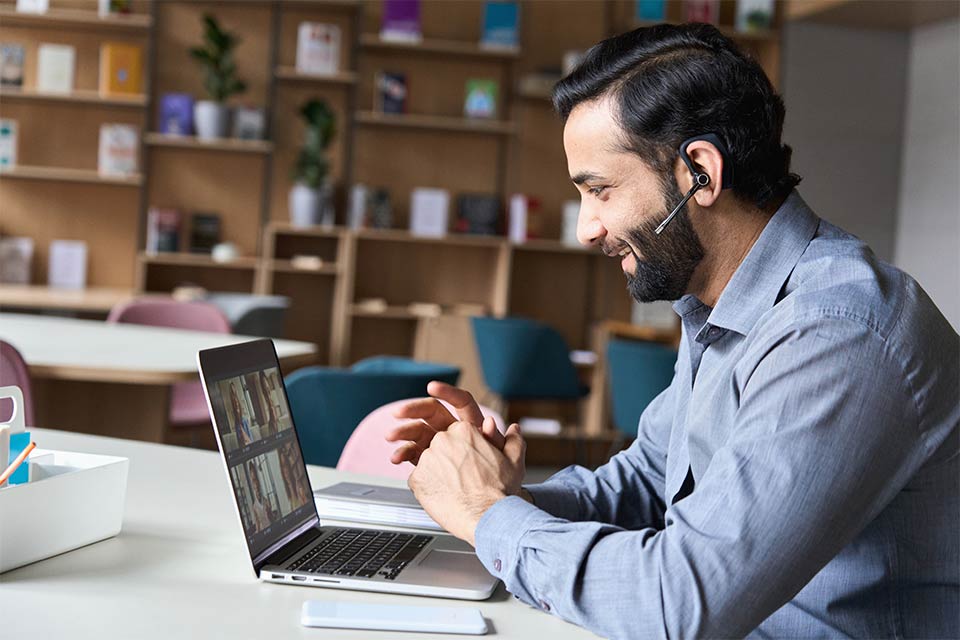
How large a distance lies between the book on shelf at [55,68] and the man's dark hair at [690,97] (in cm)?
543

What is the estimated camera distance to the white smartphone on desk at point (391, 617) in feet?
3.90

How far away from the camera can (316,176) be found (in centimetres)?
620

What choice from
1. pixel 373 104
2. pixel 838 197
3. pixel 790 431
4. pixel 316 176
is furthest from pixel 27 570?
pixel 838 197

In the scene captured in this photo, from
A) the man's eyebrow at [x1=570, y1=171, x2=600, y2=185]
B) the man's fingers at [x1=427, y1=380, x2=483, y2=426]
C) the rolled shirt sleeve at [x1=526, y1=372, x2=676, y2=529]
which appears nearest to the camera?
the man's eyebrow at [x1=570, y1=171, x2=600, y2=185]

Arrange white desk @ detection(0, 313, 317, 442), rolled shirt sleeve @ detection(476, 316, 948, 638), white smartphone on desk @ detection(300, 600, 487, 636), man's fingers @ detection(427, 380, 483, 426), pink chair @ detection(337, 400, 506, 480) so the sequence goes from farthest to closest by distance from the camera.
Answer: white desk @ detection(0, 313, 317, 442)
pink chair @ detection(337, 400, 506, 480)
man's fingers @ detection(427, 380, 483, 426)
white smartphone on desk @ detection(300, 600, 487, 636)
rolled shirt sleeve @ detection(476, 316, 948, 638)

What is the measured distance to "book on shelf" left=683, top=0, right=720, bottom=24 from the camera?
655cm

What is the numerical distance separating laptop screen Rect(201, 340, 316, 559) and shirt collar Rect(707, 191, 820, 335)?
1.97ft

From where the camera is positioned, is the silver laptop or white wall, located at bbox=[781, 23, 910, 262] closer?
the silver laptop

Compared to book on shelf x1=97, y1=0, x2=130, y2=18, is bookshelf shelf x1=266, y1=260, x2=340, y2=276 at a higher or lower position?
lower

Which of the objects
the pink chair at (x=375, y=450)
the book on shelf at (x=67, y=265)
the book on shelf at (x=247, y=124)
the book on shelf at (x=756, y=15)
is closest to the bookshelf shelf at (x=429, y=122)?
the book on shelf at (x=247, y=124)

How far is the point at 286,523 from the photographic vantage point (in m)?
1.46

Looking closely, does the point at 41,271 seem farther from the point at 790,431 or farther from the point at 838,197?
the point at 790,431

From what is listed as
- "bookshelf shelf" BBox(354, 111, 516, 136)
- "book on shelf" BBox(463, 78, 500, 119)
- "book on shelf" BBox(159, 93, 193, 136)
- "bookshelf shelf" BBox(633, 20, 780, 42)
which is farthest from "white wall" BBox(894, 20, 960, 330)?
"book on shelf" BBox(159, 93, 193, 136)

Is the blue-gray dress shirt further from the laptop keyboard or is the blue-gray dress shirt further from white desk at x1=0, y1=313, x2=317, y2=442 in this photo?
white desk at x1=0, y1=313, x2=317, y2=442
